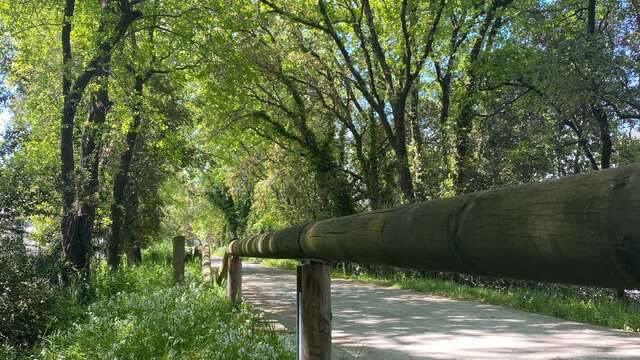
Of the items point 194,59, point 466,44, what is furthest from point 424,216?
point 466,44

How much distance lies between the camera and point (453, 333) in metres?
7.78

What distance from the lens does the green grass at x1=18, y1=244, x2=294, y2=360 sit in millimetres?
5824

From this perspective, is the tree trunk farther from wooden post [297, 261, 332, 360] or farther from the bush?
wooden post [297, 261, 332, 360]

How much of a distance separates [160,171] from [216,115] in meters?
3.23

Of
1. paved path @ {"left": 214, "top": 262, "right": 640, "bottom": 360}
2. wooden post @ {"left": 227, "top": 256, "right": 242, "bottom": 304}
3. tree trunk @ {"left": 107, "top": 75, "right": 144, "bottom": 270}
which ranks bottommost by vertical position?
paved path @ {"left": 214, "top": 262, "right": 640, "bottom": 360}

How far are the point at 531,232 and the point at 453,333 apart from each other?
7036 millimetres

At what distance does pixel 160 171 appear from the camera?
21.4m

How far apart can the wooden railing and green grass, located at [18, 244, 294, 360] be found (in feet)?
13.2

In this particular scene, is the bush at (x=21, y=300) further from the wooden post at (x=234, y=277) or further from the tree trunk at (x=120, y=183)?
the tree trunk at (x=120, y=183)

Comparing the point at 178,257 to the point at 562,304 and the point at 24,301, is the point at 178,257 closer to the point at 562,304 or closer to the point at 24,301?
the point at 24,301

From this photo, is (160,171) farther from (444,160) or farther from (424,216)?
(424,216)

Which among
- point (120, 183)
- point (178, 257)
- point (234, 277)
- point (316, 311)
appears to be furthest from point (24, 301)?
point (120, 183)

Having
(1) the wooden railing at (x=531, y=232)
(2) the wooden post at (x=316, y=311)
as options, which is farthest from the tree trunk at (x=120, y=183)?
(1) the wooden railing at (x=531, y=232)

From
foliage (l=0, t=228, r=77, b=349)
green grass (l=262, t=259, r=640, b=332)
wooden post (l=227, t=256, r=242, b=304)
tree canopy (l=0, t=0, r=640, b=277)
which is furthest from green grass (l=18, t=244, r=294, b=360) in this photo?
green grass (l=262, t=259, r=640, b=332)
